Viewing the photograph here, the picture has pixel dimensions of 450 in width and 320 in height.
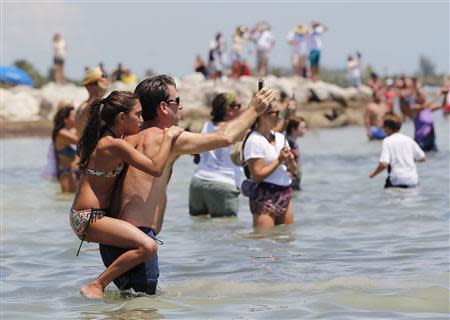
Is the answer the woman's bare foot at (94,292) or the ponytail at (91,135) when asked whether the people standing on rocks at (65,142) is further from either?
the ponytail at (91,135)

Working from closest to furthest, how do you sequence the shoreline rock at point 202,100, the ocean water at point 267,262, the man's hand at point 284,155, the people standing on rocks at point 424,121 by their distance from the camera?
the ocean water at point 267,262
the man's hand at point 284,155
the people standing on rocks at point 424,121
the shoreline rock at point 202,100

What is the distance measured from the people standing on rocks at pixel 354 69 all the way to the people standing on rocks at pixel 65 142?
2678 centimetres

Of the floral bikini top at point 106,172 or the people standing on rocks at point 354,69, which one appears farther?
the people standing on rocks at point 354,69

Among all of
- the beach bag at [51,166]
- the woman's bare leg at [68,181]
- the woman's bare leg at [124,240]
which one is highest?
the woman's bare leg at [124,240]

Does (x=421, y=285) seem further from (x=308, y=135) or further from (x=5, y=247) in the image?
(x=308, y=135)

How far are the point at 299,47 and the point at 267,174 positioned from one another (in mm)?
26139

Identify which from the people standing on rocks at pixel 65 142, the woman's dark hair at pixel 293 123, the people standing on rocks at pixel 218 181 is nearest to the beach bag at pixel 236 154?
the people standing on rocks at pixel 218 181

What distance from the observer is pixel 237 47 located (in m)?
34.6

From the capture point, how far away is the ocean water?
729cm

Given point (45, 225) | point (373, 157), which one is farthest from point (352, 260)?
point (373, 157)

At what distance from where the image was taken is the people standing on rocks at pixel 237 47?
113ft

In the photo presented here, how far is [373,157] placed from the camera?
73.0ft

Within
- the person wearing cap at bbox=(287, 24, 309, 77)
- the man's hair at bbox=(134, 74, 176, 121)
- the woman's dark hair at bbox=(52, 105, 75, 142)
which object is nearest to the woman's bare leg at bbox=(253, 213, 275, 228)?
the man's hair at bbox=(134, 74, 176, 121)

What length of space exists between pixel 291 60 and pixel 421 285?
2952 centimetres
